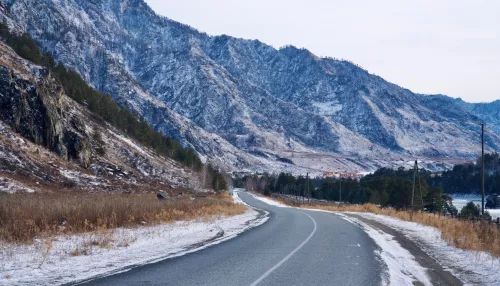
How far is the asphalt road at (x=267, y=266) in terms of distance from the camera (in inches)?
410

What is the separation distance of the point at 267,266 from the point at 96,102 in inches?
3823

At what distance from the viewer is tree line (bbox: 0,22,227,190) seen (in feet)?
289

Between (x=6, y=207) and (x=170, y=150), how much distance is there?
108592mm

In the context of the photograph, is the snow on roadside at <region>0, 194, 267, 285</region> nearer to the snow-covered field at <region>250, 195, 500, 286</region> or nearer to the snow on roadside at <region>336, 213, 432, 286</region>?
the snow on roadside at <region>336, 213, 432, 286</region>

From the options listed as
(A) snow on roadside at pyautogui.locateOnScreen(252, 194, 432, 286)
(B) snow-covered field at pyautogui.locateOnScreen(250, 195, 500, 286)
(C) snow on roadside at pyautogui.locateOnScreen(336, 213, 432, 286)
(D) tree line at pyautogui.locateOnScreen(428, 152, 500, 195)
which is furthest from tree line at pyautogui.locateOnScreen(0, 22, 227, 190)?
(D) tree line at pyautogui.locateOnScreen(428, 152, 500, 195)

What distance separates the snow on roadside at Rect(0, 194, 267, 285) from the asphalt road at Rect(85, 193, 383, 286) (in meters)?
0.76

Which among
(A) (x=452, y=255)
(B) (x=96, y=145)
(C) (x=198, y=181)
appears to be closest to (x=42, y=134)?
(B) (x=96, y=145)

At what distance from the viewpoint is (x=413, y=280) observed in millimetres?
11047

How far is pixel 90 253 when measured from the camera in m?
13.6

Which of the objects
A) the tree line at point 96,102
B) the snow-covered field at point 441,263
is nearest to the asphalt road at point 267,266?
the snow-covered field at point 441,263

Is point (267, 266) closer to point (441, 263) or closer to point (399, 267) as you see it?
point (399, 267)

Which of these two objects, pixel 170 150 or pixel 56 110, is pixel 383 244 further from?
pixel 170 150

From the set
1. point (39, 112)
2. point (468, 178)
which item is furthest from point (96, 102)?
point (468, 178)

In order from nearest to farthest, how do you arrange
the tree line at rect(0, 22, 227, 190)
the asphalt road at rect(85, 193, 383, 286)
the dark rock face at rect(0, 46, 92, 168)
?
the asphalt road at rect(85, 193, 383, 286) < the dark rock face at rect(0, 46, 92, 168) < the tree line at rect(0, 22, 227, 190)
